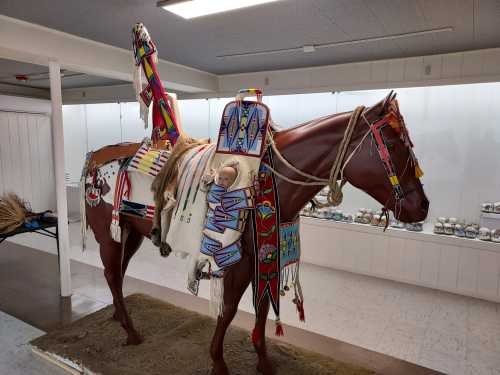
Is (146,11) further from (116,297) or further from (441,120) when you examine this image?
(441,120)

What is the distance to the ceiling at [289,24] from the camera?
93.2 inches

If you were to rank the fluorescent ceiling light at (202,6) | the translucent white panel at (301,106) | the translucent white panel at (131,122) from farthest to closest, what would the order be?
the translucent white panel at (131,122) < the translucent white panel at (301,106) < the fluorescent ceiling light at (202,6)

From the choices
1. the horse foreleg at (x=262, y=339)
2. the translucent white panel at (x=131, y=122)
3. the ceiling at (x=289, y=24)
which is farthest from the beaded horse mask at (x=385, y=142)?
the translucent white panel at (x=131, y=122)

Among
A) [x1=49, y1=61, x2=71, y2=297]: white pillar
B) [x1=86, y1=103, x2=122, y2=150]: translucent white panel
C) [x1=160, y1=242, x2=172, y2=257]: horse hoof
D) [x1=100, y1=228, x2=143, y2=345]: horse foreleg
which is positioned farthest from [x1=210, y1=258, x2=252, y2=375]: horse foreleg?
[x1=86, y1=103, x2=122, y2=150]: translucent white panel

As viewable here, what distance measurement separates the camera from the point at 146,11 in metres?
2.49

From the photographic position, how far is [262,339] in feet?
6.40

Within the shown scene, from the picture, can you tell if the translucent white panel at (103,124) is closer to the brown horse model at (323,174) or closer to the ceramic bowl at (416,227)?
the brown horse model at (323,174)

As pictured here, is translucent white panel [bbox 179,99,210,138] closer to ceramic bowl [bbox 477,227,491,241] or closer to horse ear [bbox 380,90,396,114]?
ceramic bowl [bbox 477,227,491,241]

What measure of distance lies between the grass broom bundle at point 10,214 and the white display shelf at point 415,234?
10.1 ft

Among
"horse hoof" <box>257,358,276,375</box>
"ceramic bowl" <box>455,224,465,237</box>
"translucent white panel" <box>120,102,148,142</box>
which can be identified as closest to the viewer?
"horse hoof" <box>257,358,276,375</box>

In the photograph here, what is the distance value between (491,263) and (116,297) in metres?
3.48

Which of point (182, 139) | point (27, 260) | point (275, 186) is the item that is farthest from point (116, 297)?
point (27, 260)

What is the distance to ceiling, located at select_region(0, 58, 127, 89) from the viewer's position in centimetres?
439

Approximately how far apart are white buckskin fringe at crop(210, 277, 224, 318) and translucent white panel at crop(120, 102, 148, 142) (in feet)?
14.9
